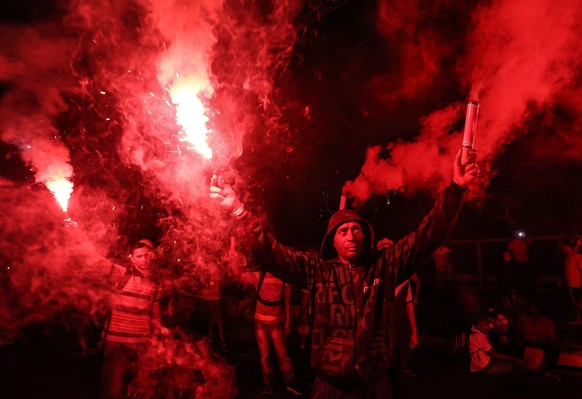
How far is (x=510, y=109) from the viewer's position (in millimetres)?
5262

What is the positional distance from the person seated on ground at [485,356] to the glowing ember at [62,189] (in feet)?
23.1

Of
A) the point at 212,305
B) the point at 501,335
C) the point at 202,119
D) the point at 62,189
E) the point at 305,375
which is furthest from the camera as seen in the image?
the point at 212,305

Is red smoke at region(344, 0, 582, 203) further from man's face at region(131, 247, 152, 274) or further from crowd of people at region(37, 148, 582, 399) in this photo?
man's face at region(131, 247, 152, 274)

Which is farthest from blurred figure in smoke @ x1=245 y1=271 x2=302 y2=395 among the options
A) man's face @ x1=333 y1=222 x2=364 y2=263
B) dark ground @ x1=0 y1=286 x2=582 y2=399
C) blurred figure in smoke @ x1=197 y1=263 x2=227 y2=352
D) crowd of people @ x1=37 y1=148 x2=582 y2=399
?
man's face @ x1=333 y1=222 x2=364 y2=263

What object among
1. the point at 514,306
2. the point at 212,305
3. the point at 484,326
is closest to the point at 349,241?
the point at 484,326

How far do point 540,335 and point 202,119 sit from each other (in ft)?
20.9

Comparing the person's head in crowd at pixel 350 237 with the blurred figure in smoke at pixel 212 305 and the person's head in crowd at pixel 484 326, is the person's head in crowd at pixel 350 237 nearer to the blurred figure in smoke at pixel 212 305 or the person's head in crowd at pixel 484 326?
the person's head in crowd at pixel 484 326

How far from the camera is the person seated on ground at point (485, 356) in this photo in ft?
21.9

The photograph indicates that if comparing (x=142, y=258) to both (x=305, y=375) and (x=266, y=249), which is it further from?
(x=305, y=375)

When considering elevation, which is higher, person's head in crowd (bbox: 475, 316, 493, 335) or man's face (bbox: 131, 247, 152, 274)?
man's face (bbox: 131, 247, 152, 274)

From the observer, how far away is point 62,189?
6562 millimetres

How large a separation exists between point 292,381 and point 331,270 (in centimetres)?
395

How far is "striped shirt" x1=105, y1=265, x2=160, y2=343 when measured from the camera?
4520mm

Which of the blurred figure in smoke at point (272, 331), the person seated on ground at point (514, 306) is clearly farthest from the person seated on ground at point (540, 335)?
the blurred figure in smoke at point (272, 331)
